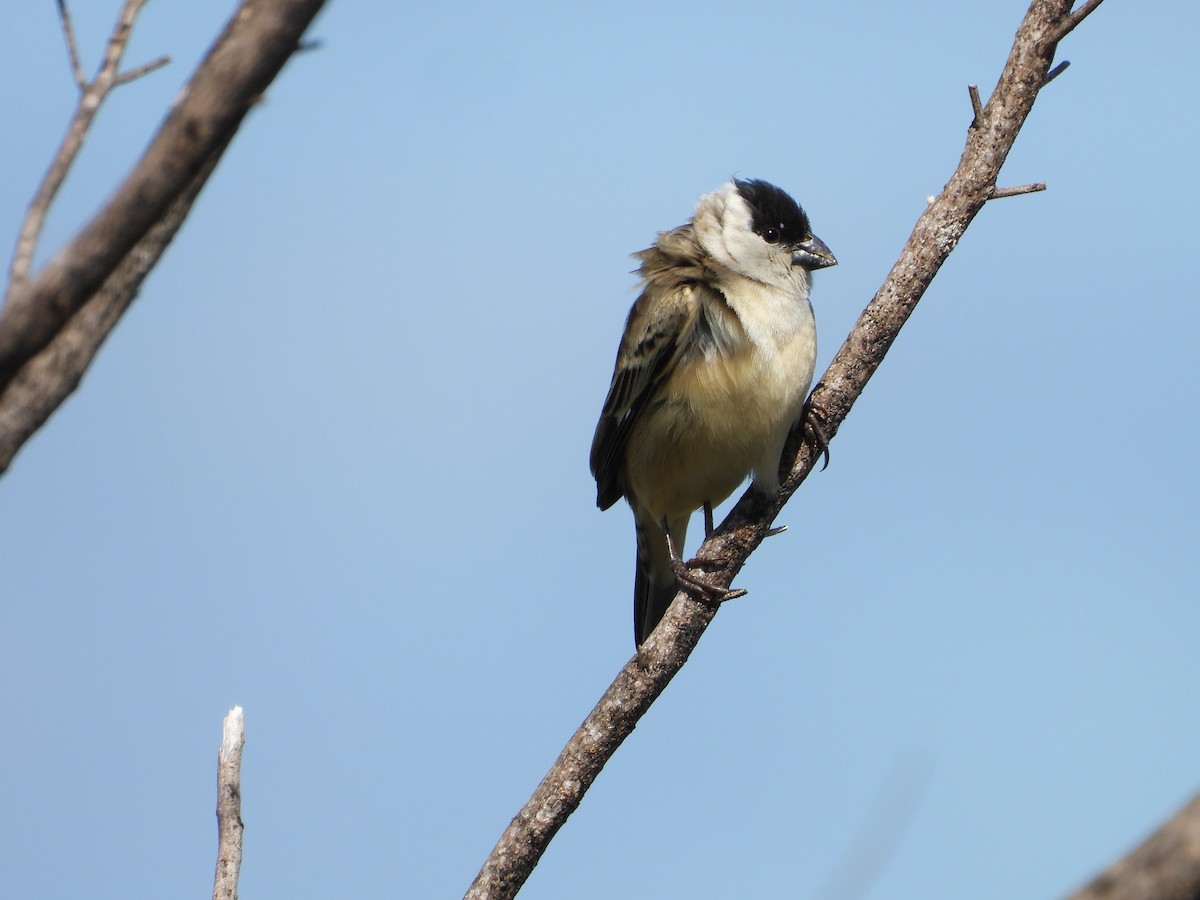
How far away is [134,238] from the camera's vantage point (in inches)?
81.5

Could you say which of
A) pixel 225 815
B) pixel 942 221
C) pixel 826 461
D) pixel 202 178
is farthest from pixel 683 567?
pixel 202 178

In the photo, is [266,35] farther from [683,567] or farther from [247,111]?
[683,567]

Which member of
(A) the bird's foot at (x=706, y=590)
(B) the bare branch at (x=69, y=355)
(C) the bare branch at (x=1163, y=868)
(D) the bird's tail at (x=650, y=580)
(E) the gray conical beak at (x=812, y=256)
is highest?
(B) the bare branch at (x=69, y=355)

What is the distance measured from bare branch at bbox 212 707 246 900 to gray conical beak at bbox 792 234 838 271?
11.7ft

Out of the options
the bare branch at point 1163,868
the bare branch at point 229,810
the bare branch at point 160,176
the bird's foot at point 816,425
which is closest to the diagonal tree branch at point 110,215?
the bare branch at point 160,176

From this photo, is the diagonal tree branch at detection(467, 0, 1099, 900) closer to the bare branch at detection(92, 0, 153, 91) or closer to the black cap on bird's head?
the black cap on bird's head

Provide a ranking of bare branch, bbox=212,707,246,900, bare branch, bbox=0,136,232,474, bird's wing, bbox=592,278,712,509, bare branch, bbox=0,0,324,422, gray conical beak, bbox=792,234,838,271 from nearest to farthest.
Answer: bare branch, bbox=0,0,324,422 → bare branch, bbox=0,136,232,474 → bare branch, bbox=212,707,246,900 → bird's wing, bbox=592,278,712,509 → gray conical beak, bbox=792,234,838,271

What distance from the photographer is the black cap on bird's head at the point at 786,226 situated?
6824mm

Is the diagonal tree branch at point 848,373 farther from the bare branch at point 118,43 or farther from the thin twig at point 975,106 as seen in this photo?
the bare branch at point 118,43

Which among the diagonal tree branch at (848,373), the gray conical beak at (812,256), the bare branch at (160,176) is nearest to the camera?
the bare branch at (160,176)

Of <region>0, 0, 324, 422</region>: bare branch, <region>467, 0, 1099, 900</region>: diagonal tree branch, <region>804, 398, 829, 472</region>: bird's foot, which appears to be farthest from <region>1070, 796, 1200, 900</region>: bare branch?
<region>804, 398, 829, 472</region>: bird's foot

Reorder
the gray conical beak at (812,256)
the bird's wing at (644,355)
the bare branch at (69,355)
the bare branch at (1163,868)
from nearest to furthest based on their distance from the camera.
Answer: the bare branch at (1163,868), the bare branch at (69,355), the bird's wing at (644,355), the gray conical beak at (812,256)

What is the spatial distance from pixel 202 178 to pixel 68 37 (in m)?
0.37

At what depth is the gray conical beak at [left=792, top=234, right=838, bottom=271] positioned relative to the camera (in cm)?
680
